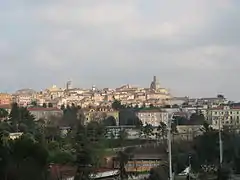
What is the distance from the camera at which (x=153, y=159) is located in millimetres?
28406

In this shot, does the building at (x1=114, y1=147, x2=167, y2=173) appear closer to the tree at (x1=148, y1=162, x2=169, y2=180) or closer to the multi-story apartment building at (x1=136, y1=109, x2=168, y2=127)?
the tree at (x1=148, y1=162, x2=169, y2=180)

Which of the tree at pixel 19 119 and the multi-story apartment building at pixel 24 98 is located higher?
the multi-story apartment building at pixel 24 98

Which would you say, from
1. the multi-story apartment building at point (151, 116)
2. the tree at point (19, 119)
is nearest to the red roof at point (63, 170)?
the tree at point (19, 119)

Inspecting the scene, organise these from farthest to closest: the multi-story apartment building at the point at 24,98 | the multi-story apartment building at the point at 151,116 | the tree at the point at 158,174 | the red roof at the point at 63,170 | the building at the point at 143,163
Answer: the multi-story apartment building at the point at 24,98
the multi-story apartment building at the point at 151,116
the building at the point at 143,163
the red roof at the point at 63,170
the tree at the point at 158,174

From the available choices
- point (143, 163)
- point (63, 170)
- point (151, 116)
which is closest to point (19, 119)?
point (143, 163)

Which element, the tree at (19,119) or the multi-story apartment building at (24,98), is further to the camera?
the multi-story apartment building at (24,98)

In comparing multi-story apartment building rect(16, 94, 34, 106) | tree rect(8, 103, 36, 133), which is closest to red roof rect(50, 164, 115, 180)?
tree rect(8, 103, 36, 133)

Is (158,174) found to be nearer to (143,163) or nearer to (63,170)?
(63,170)

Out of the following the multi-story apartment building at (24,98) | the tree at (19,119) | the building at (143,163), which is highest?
the multi-story apartment building at (24,98)

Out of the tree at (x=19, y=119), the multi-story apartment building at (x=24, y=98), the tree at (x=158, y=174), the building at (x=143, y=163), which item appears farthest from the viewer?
the multi-story apartment building at (x=24, y=98)

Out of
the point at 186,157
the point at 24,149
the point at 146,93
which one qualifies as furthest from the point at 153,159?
the point at 146,93

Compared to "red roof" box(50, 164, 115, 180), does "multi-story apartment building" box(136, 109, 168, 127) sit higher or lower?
higher

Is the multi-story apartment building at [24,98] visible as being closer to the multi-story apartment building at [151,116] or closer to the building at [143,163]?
the multi-story apartment building at [151,116]

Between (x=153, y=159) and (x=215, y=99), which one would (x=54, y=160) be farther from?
(x=215, y=99)
